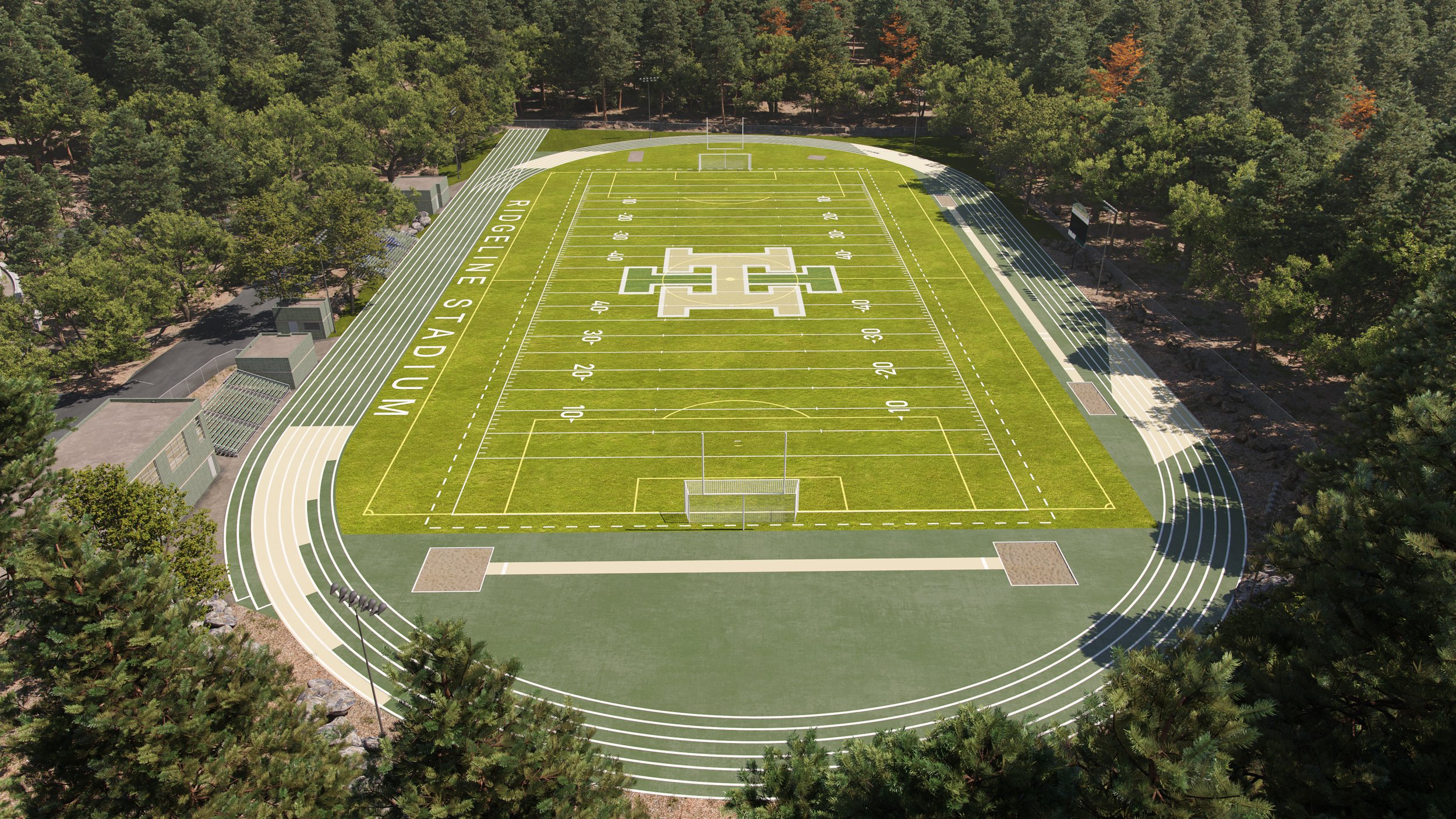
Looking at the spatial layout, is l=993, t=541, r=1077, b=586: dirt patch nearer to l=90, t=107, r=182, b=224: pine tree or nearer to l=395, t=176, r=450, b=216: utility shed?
l=395, t=176, r=450, b=216: utility shed

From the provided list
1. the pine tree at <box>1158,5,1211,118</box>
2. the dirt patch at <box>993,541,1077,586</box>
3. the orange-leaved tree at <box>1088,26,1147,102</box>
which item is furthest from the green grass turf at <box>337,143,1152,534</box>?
the orange-leaved tree at <box>1088,26,1147,102</box>

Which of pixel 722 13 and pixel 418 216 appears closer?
pixel 418 216

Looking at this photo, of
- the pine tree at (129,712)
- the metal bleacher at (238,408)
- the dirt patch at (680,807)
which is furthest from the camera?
the metal bleacher at (238,408)

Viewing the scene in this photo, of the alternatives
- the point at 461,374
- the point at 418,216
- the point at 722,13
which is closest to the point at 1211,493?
the point at 461,374

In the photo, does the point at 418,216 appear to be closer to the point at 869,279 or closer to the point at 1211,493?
the point at 869,279

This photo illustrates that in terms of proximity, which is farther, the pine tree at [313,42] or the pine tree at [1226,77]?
the pine tree at [313,42]

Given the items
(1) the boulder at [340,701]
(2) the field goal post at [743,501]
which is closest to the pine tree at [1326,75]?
(2) the field goal post at [743,501]

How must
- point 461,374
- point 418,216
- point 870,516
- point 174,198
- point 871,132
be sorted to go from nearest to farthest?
point 870,516
point 461,374
point 174,198
point 418,216
point 871,132

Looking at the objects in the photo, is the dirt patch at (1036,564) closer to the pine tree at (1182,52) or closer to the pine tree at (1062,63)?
the pine tree at (1182,52)
